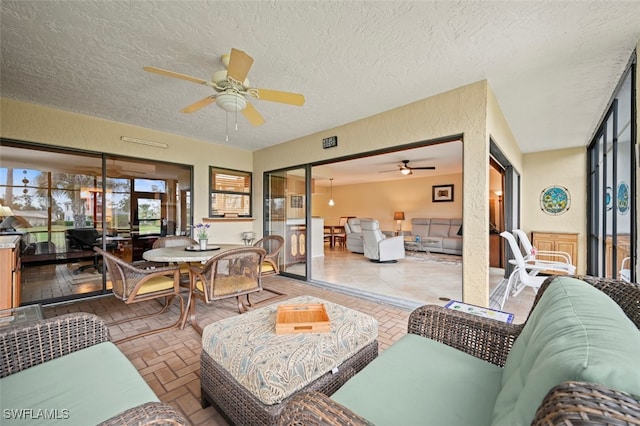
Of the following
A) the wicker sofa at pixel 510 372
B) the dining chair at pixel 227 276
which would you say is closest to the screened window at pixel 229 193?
the dining chair at pixel 227 276

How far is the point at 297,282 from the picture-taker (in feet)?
14.7

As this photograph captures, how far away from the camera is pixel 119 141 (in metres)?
3.82

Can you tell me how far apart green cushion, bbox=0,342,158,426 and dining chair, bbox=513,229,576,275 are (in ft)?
13.8

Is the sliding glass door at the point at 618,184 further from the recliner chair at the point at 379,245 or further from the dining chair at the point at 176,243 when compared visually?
the dining chair at the point at 176,243

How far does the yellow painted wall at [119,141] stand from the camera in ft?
10.3

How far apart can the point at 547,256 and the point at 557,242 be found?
352 millimetres

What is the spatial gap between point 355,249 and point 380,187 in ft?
10.5

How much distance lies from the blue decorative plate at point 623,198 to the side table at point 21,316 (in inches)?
180

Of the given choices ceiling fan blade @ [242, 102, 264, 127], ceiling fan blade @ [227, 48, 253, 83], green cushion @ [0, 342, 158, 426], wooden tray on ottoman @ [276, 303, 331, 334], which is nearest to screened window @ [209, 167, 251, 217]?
ceiling fan blade @ [242, 102, 264, 127]

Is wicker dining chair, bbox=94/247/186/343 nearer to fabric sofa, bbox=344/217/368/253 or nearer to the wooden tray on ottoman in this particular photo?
the wooden tray on ottoman

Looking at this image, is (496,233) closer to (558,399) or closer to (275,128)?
(275,128)

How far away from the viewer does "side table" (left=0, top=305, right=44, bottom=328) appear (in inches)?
61.0

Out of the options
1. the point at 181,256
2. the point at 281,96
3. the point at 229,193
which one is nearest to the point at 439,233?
the point at 229,193

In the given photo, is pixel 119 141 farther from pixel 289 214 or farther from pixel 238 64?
pixel 238 64
